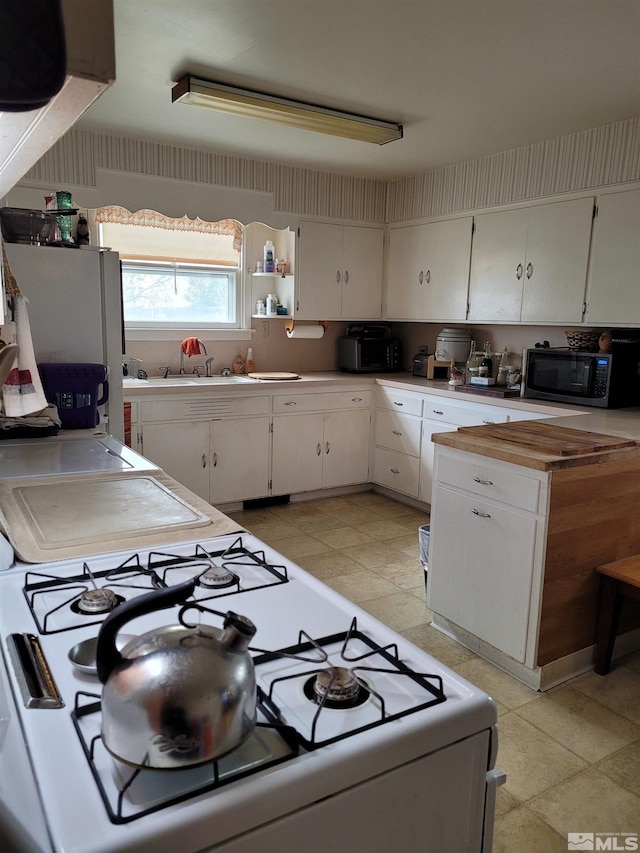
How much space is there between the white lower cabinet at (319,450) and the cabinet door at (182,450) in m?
0.52

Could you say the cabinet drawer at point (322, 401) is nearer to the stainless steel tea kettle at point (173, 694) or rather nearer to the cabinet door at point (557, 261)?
the cabinet door at point (557, 261)

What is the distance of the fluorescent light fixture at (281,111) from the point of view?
2961 mm

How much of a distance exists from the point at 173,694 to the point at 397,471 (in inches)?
160

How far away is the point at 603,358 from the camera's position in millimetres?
3418

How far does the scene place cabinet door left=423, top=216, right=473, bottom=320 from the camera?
14.7ft

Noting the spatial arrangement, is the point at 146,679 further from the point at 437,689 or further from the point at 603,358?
the point at 603,358

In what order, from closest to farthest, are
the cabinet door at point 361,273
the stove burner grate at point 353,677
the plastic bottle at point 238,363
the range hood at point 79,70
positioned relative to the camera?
the range hood at point 79,70 < the stove burner grate at point 353,677 < the plastic bottle at point 238,363 < the cabinet door at point 361,273

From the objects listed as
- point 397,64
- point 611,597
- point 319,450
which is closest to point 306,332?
point 319,450

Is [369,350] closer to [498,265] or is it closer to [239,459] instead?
[498,265]

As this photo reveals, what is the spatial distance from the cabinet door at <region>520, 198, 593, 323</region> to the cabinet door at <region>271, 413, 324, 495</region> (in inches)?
64.9

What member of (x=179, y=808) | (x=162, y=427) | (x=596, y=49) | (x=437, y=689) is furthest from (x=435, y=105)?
(x=179, y=808)

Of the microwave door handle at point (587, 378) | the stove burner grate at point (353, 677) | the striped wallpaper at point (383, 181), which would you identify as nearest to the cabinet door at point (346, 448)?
the striped wallpaper at point (383, 181)

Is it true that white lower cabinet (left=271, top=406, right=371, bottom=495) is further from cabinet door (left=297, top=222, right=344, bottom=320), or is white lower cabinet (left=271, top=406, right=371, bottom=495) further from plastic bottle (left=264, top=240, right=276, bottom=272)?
plastic bottle (left=264, top=240, right=276, bottom=272)

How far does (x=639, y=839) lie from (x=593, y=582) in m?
0.94
